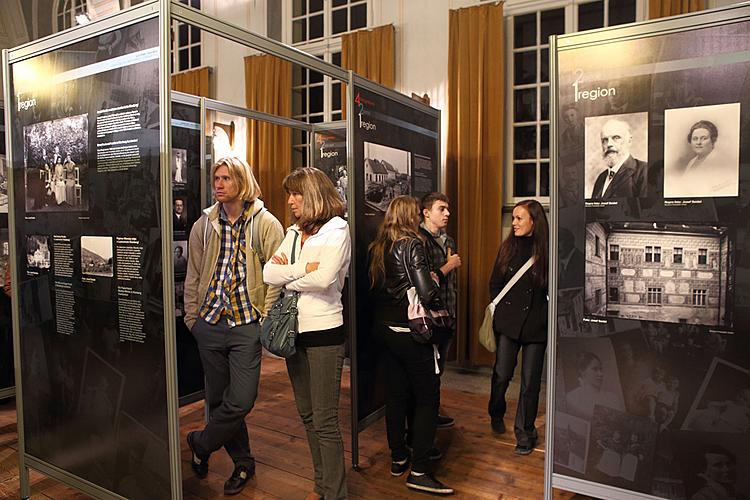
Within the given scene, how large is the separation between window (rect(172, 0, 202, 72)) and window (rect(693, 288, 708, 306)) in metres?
7.36

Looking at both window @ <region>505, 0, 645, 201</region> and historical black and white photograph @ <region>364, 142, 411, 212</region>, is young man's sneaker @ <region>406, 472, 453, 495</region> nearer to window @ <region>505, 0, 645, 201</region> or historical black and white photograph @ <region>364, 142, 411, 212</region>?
historical black and white photograph @ <region>364, 142, 411, 212</region>

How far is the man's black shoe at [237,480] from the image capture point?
327 centimetres

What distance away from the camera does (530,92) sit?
575 cm

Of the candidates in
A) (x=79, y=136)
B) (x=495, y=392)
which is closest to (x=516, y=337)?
(x=495, y=392)

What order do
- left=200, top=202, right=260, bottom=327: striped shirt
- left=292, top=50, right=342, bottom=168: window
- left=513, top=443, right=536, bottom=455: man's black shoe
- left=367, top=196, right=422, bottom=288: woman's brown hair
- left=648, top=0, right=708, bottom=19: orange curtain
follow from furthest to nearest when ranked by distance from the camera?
left=292, top=50, right=342, bottom=168: window → left=648, top=0, right=708, bottom=19: orange curtain → left=513, top=443, right=536, bottom=455: man's black shoe → left=367, top=196, right=422, bottom=288: woman's brown hair → left=200, top=202, right=260, bottom=327: striped shirt

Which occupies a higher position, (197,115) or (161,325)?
(197,115)

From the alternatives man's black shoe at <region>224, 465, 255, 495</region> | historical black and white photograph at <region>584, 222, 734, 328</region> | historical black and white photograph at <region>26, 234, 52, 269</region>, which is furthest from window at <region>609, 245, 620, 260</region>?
historical black and white photograph at <region>26, 234, 52, 269</region>

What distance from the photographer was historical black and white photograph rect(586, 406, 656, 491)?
2582 mm

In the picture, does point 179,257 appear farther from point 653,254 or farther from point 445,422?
point 653,254

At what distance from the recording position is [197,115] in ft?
14.2

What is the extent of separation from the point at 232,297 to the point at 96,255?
2.16 ft

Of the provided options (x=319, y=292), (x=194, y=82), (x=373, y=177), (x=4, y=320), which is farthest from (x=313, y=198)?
(x=194, y=82)

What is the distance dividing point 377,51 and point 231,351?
426 cm

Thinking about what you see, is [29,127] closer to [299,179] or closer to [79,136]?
[79,136]
